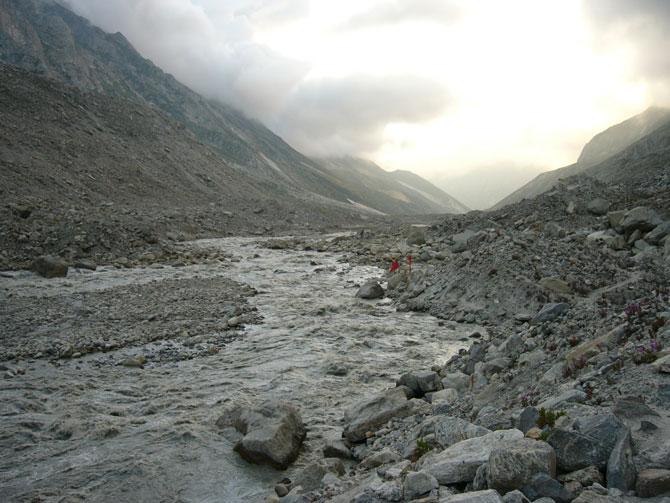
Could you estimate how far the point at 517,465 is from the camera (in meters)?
4.18

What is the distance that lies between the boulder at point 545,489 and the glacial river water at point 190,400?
405 cm

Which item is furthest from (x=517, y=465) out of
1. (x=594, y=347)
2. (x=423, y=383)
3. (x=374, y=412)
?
(x=423, y=383)

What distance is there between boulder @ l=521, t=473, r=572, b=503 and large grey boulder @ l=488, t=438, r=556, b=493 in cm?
5

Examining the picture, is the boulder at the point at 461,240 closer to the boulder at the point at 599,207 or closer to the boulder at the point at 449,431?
the boulder at the point at 599,207

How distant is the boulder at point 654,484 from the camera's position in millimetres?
3834

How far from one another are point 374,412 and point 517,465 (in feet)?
14.6

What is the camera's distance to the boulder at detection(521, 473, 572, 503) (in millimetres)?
3965

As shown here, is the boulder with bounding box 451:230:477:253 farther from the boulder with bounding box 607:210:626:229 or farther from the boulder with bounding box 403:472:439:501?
the boulder with bounding box 403:472:439:501

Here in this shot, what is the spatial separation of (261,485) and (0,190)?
4206 cm

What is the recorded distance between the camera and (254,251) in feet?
121

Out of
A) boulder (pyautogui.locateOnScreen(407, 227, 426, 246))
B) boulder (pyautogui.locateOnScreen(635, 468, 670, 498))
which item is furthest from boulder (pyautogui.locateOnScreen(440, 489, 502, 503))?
boulder (pyautogui.locateOnScreen(407, 227, 426, 246))

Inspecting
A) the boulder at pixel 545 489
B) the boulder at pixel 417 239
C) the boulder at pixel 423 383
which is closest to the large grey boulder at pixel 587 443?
the boulder at pixel 545 489

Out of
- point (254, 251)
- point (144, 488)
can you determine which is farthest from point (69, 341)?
point (254, 251)

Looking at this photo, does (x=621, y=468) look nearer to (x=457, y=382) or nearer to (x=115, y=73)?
(x=457, y=382)
